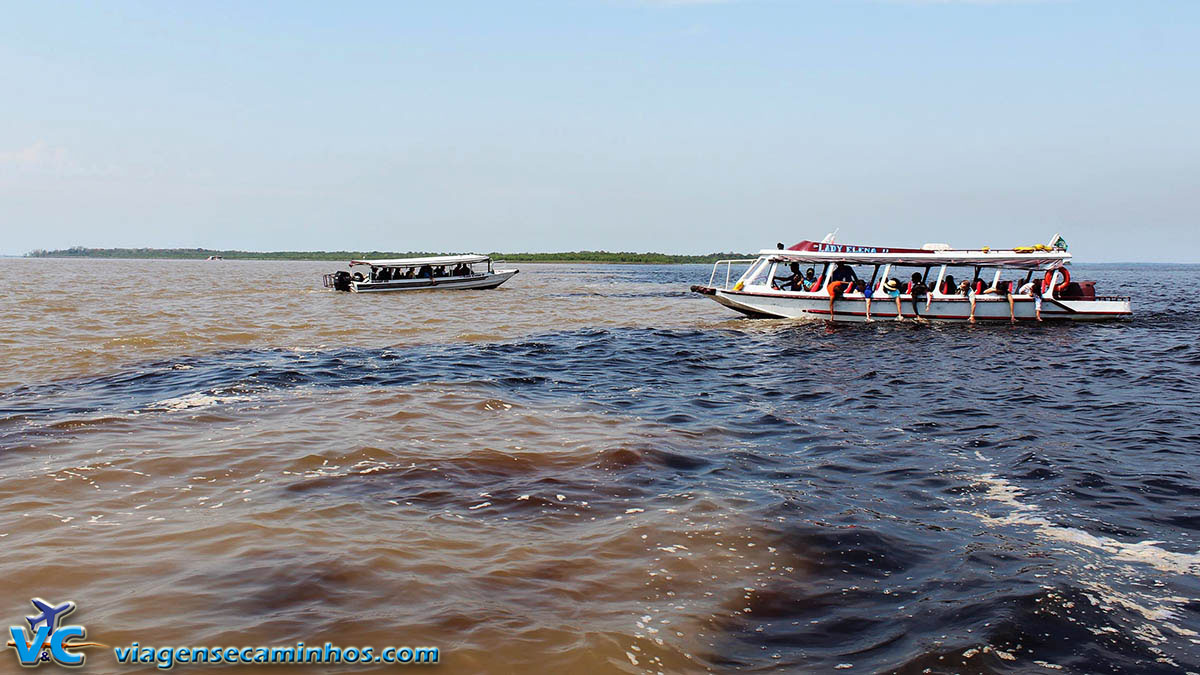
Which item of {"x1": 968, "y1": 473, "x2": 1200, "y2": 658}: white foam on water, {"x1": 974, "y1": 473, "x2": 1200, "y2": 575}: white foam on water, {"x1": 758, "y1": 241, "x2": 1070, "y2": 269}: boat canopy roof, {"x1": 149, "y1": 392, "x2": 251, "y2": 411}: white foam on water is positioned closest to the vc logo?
{"x1": 968, "y1": 473, "x2": 1200, "y2": 658}: white foam on water

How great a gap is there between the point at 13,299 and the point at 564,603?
46.2 meters

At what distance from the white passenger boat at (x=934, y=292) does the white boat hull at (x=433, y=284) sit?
26161 millimetres

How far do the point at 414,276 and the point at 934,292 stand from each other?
34.5 metres

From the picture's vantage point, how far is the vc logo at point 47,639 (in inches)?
175

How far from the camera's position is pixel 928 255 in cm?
2867

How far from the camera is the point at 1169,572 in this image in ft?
20.6

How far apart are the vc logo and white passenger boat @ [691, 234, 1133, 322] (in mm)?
25610

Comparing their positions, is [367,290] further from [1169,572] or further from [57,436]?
[1169,572]

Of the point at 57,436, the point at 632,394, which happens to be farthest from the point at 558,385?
the point at 57,436

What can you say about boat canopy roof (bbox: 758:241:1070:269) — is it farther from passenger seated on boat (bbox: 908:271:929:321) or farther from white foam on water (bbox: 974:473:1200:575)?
white foam on water (bbox: 974:473:1200:575)

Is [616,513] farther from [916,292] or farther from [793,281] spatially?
[793,281]

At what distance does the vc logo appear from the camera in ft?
14.6

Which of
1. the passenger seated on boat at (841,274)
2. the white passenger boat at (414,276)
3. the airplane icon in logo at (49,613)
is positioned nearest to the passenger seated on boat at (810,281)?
the passenger seated on boat at (841,274)

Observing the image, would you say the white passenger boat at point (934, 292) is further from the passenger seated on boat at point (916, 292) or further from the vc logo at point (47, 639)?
the vc logo at point (47, 639)
